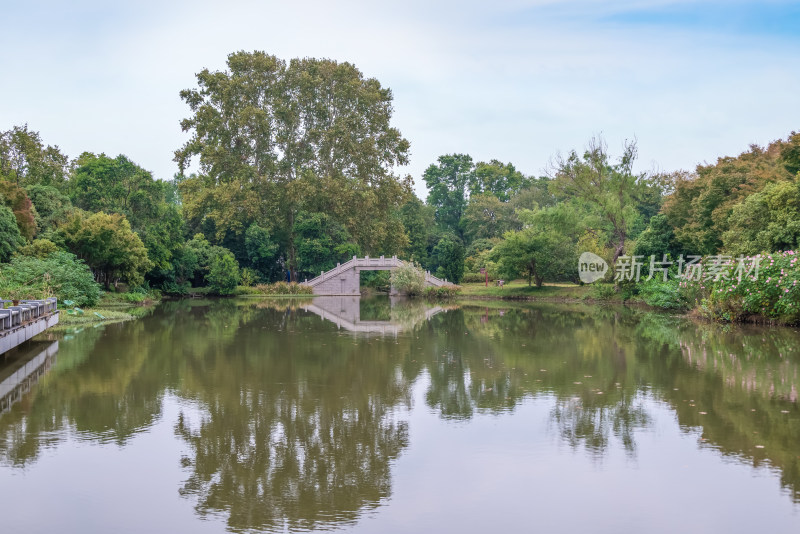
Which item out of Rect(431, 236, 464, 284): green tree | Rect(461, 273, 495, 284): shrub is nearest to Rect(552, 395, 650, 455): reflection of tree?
Rect(431, 236, 464, 284): green tree

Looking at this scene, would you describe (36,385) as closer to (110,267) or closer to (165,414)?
(165,414)

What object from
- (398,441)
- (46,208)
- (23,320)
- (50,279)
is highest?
(46,208)

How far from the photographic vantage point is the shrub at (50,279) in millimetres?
20562

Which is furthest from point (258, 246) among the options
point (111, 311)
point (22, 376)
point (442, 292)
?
point (22, 376)

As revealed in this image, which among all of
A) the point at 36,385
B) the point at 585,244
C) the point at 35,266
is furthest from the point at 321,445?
the point at 585,244

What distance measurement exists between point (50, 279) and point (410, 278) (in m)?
25.6

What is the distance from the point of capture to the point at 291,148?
47281mm

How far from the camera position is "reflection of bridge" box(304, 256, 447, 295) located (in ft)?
156

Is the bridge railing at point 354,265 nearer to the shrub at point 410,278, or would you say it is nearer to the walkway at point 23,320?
the shrub at point 410,278

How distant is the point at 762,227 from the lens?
23391mm

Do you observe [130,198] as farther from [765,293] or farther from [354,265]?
[765,293]

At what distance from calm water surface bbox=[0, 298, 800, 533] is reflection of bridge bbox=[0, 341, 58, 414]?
0.15 ft

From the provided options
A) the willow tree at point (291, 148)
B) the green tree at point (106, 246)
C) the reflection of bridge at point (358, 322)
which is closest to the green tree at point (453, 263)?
the willow tree at point (291, 148)

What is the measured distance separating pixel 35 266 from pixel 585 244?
99.2 ft
